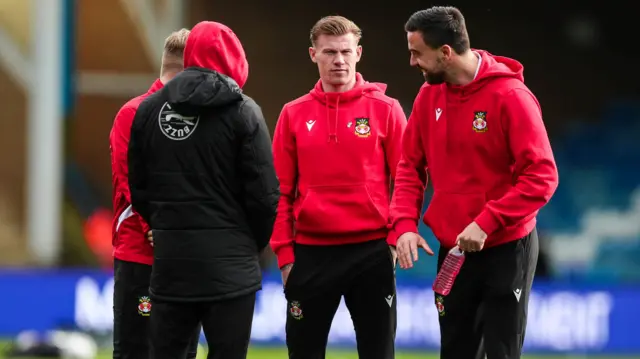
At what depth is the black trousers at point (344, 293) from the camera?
500cm

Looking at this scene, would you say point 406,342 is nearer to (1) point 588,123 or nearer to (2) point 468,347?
(2) point 468,347

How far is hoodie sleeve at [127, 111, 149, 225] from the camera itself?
Answer: 170 inches

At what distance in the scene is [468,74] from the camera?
4.50 metres

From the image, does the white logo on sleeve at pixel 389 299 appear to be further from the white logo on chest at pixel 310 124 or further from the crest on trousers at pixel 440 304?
the white logo on chest at pixel 310 124

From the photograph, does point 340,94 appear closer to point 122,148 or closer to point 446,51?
point 446,51

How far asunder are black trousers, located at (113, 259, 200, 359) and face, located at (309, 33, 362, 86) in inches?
44.2

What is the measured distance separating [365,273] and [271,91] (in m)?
14.5

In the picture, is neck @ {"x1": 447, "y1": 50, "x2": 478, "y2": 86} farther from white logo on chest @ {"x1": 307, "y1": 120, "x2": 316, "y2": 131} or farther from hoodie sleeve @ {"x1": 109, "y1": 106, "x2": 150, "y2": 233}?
hoodie sleeve @ {"x1": 109, "y1": 106, "x2": 150, "y2": 233}

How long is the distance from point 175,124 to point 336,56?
1.03 m

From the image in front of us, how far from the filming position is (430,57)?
4.45 meters

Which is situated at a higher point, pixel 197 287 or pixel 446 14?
pixel 446 14

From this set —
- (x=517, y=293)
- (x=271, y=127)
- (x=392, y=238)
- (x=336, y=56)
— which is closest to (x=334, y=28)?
(x=336, y=56)

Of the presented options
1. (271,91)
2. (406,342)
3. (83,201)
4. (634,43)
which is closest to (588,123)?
(634,43)

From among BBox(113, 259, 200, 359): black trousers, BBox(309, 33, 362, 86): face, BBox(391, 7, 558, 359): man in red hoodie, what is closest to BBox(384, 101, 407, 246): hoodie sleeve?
BBox(309, 33, 362, 86): face
